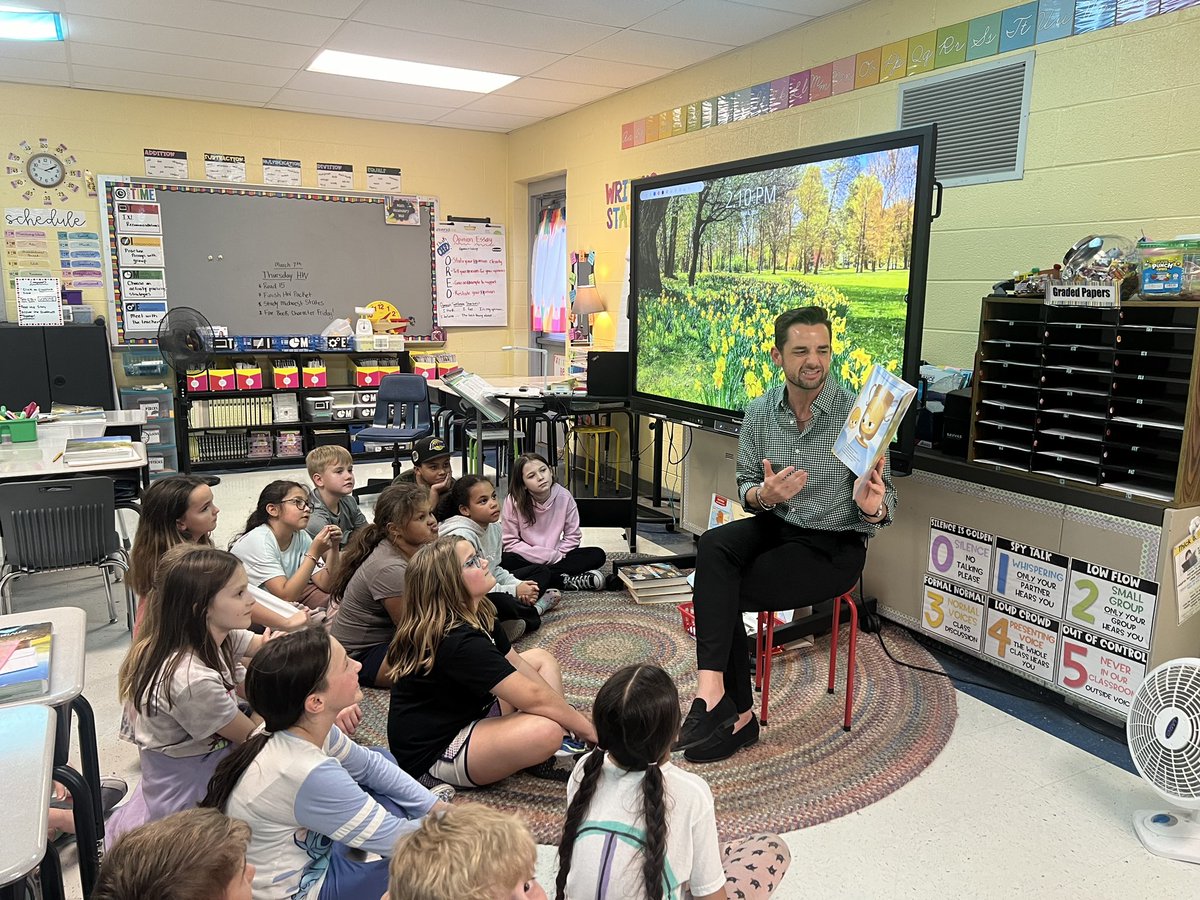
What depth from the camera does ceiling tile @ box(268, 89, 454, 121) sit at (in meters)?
6.08

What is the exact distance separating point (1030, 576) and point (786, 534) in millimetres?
917

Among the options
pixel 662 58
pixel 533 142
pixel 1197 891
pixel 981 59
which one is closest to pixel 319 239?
pixel 533 142

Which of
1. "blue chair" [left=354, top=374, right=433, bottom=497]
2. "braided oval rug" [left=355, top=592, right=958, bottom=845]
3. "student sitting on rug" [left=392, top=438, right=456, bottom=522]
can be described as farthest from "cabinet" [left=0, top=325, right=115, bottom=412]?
"braided oval rug" [left=355, top=592, right=958, bottom=845]

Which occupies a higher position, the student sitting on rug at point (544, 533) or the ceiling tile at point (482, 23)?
the ceiling tile at point (482, 23)

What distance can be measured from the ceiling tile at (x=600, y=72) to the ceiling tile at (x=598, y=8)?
0.77m

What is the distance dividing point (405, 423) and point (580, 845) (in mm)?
5257

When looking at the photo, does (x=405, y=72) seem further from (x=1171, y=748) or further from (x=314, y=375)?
(x=1171, y=748)

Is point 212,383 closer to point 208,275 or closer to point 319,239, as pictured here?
point 208,275

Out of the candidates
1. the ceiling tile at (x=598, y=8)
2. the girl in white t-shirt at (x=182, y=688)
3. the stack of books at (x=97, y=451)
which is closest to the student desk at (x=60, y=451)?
the stack of books at (x=97, y=451)

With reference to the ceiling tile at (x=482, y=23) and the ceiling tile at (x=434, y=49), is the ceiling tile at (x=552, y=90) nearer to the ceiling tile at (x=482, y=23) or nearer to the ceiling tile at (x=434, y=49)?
the ceiling tile at (x=434, y=49)

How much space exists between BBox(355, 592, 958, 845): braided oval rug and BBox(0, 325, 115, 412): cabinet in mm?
4105

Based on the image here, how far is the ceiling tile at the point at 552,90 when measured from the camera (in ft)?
18.3

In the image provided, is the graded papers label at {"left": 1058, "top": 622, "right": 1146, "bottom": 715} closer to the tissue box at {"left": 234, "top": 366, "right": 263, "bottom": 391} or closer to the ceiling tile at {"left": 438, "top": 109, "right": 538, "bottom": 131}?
the ceiling tile at {"left": 438, "top": 109, "right": 538, "bottom": 131}

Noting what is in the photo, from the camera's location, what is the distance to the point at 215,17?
167 inches
